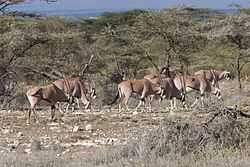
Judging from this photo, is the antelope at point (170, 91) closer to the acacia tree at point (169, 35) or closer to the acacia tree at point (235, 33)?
the acacia tree at point (235, 33)

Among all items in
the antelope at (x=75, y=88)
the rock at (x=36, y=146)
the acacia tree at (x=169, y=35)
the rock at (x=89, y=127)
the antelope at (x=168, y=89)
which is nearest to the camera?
the rock at (x=36, y=146)

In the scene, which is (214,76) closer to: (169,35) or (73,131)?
(169,35)

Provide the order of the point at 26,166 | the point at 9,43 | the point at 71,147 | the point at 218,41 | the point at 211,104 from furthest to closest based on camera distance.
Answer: the point at 218,41
the point at 9,43
the point at 71,147
the point at 211,104
the point at 26,166

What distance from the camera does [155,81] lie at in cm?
2075

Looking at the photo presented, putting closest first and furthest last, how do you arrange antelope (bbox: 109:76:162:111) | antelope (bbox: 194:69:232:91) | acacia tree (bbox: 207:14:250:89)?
antelope (bbox: 109:76:162:111) < antelope (bbox: 194:69:232:91) < acacia tree (bbox: 207:14:250:89)

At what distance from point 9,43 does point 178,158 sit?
887 inches

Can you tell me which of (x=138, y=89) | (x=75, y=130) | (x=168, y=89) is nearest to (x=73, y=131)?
(x=75, y=130)

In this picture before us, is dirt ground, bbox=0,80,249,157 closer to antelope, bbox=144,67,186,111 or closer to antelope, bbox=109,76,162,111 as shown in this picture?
antelope, bbox=109,76,162,111

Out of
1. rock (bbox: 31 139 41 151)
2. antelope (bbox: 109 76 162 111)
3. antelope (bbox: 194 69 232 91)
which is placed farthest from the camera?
antelope (bbox: 194 69 232 91)

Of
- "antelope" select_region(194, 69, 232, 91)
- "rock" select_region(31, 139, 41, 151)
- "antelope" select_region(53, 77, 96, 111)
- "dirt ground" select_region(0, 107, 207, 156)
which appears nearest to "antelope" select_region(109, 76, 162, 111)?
"antelope" select_region(53, 77, 96, 111)

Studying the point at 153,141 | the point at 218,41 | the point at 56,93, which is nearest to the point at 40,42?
the point at 218,41

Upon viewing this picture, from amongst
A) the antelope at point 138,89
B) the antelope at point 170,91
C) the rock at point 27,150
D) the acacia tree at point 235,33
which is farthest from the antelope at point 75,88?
the acacia tree at point 235,33

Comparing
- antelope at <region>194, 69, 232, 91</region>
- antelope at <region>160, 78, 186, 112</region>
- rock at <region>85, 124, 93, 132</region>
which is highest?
rock at <region>85, 124, 93, 132</region>

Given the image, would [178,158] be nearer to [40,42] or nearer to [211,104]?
[211,104]
